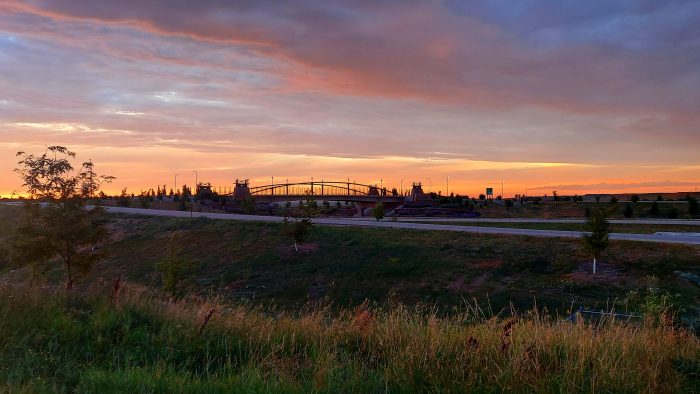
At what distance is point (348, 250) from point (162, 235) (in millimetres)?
19121

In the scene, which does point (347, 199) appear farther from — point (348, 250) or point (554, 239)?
point (554, 239)

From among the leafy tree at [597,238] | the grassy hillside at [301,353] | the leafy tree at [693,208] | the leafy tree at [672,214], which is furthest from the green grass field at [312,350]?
the leafy tree at [693,208]

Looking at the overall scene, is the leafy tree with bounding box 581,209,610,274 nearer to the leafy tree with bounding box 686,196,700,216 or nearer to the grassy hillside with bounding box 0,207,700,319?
the grassy hillside with bounding box 0,207,700,319

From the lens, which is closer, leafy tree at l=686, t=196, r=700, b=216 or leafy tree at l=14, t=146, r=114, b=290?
leafy tree at l=14, t=146, r=114, b=290

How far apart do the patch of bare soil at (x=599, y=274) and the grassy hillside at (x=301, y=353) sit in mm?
17842

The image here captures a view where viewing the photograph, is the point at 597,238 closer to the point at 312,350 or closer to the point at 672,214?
the point at 312,350

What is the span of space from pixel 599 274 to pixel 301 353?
72.7ft

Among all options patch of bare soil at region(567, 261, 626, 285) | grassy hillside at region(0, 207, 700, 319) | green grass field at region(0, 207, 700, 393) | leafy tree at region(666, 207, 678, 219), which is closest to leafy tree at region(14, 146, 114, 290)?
grassy hillside at region(0, 207, 700, 319)

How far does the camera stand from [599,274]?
25203mm

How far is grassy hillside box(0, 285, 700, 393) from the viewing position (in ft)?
17.7

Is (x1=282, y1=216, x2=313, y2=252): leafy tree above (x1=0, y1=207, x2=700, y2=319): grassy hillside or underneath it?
above

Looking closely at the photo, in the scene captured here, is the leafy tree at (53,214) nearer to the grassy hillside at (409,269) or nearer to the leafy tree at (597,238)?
the grassy hillside at (409,269)

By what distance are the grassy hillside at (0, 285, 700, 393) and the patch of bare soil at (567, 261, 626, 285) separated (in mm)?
17842

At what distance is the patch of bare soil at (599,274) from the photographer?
24.3 metres
